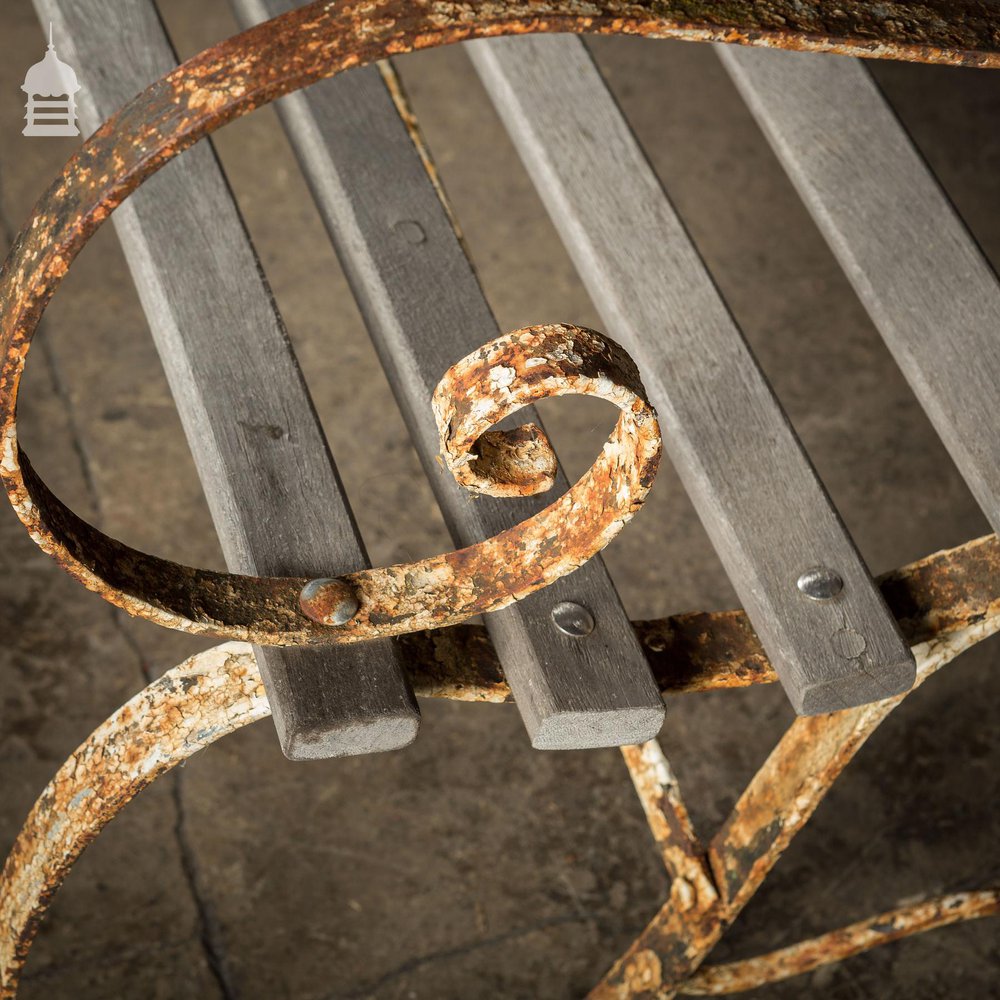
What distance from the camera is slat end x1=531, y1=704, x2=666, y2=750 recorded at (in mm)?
1121

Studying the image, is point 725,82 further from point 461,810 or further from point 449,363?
point 449,363

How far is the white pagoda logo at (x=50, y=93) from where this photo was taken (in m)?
1.50

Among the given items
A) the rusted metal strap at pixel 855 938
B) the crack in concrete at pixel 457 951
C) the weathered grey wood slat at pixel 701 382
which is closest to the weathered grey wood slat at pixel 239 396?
the weathered grey wood slat at pixel 701 382

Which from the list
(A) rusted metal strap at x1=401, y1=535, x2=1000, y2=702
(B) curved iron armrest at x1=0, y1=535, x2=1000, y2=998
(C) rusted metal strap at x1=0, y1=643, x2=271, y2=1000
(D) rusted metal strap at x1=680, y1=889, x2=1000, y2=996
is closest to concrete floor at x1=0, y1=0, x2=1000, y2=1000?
(D) rusted metal strap at x1=680, y1=889, x2=1000, y2=996

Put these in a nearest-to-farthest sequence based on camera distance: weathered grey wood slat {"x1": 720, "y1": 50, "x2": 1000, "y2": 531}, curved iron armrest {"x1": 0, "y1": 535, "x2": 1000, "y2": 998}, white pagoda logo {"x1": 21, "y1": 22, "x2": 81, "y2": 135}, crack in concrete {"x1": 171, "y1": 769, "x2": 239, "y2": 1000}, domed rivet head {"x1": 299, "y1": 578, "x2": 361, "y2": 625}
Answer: domed rivet head {"x1": 299, "y1": 578, "x2": 361, "y2": 625} < curved iron armrest {"x1": 0, "y1": 535, "x2": 1000, "y2": 998} < weathered grey wood slat {"x1": 720, "y1": 50, "x2": 1000, "y2": 531} < white pagoda logo {"x1": 21, "y1": 22, "x2": 81, "y2": 135} < crack in concrete {"x1": 171, "y1": 769, "x2": 239, "y2": 1000}

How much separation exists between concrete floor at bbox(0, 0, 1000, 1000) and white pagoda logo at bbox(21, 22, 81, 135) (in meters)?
0.07

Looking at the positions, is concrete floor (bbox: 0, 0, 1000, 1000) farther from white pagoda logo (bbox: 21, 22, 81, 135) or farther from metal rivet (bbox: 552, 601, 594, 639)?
metal rivet (bbox: 552, 601, 594, 639)

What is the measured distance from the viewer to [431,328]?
1.34 meters

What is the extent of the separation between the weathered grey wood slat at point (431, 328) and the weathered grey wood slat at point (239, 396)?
4.7 inches

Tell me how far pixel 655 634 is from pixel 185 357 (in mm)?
576

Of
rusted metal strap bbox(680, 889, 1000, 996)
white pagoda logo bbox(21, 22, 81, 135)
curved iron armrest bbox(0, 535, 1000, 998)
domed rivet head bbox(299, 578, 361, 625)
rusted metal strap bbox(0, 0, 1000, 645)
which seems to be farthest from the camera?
rusted metal strap bbox(680, 889, 1000, 996)

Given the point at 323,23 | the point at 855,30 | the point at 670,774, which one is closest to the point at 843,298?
the point at 670,774

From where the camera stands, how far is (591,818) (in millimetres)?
2400

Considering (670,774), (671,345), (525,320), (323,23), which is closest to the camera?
(323,23)
